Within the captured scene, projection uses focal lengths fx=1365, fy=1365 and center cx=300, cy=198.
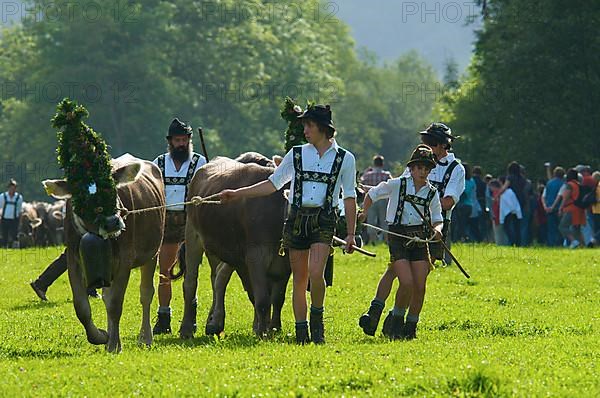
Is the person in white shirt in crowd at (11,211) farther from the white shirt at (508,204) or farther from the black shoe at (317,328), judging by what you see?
the black shoe at (317,328)

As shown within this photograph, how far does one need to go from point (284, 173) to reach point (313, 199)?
41 centimetres

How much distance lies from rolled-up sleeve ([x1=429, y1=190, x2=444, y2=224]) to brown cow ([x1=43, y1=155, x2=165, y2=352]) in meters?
2.84

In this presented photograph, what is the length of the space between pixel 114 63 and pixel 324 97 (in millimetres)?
16311

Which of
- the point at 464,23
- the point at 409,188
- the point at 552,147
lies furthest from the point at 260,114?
the point at 409,188

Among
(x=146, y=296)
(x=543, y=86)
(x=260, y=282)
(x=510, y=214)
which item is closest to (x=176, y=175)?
(x=146, y=296)

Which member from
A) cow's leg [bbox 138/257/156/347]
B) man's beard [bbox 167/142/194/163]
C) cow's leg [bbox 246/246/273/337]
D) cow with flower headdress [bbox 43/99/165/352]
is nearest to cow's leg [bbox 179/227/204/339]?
cow's leg [bbox 138/257/156/347]

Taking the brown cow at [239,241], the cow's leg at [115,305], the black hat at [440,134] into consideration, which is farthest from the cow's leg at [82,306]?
the black hat at [440,134]

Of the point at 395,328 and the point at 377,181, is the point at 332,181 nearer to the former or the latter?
the point at 395,328

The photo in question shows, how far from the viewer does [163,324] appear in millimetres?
15750

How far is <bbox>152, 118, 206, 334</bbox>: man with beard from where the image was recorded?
16.2 metres

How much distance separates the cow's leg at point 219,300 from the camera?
14.4 m

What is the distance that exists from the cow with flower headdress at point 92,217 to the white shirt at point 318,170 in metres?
1.45

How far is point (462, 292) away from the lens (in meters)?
20.1

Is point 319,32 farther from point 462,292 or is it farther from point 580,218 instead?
point 462,292
